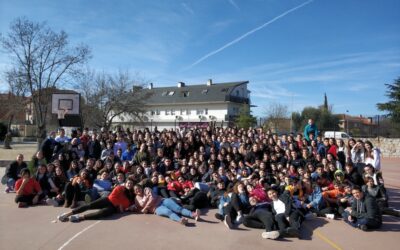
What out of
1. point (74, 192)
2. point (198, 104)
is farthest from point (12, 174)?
point (198, 104)

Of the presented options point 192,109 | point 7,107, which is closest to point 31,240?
point 7,107

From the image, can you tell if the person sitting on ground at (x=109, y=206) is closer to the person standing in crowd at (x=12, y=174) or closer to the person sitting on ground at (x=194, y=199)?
the person sitting on ground at (x=194, y=199)

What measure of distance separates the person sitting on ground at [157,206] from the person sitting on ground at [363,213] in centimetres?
339

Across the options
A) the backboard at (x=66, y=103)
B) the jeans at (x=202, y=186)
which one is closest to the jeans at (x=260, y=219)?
the jeans at (x=202, y=186)

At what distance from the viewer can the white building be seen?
5109 cm

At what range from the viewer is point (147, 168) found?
9758 mm

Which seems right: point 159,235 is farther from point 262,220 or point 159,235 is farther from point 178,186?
point 178,186

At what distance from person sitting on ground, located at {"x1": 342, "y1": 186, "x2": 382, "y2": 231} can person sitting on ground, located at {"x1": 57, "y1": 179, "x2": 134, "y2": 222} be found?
507cm

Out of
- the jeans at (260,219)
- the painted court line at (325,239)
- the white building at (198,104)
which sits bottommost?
the painted court line at (325,239)

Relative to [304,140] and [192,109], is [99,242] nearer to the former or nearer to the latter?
[304,140]

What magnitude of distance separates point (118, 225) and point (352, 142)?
796cm

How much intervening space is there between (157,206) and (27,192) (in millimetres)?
3498

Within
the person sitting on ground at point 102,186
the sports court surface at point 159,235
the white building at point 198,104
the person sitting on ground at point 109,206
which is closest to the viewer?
the sports court surface at point 159,235

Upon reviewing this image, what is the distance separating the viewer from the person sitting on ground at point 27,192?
8.24 m
